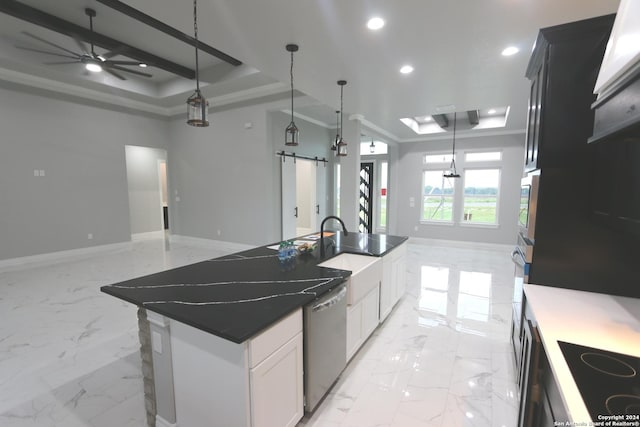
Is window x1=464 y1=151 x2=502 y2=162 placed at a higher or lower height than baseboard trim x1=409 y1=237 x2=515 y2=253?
higher

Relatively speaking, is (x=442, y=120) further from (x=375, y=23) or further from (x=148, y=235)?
(x=148, y=235)

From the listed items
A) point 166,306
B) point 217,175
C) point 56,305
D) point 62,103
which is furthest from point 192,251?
point 166,306

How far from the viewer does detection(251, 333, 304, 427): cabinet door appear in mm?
1304

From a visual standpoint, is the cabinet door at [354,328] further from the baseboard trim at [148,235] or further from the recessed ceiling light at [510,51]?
the baseboard trim at [148,235]

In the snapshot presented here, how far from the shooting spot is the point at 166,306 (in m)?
1.42

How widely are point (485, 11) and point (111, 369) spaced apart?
13.9 ft

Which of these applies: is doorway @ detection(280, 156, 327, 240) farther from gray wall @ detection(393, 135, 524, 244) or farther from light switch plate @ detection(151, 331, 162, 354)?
light switch plate @ detection(151, 331, 162, 354)

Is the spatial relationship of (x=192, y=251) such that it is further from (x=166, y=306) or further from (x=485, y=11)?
(x=485, y=11)

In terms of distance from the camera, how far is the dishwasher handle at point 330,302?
1.65 metres

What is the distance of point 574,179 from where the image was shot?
5.69 feet

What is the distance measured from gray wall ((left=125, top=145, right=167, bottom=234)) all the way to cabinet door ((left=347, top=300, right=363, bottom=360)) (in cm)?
726

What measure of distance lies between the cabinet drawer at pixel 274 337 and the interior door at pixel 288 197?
4643 mm

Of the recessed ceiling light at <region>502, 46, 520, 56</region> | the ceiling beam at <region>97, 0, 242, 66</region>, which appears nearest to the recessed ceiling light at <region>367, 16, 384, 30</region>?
the recessed ceiling light at <region>502, 46, 520, 56</region>

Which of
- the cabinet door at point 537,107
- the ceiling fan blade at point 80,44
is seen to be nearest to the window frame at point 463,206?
the cabinet door at point 537,107
